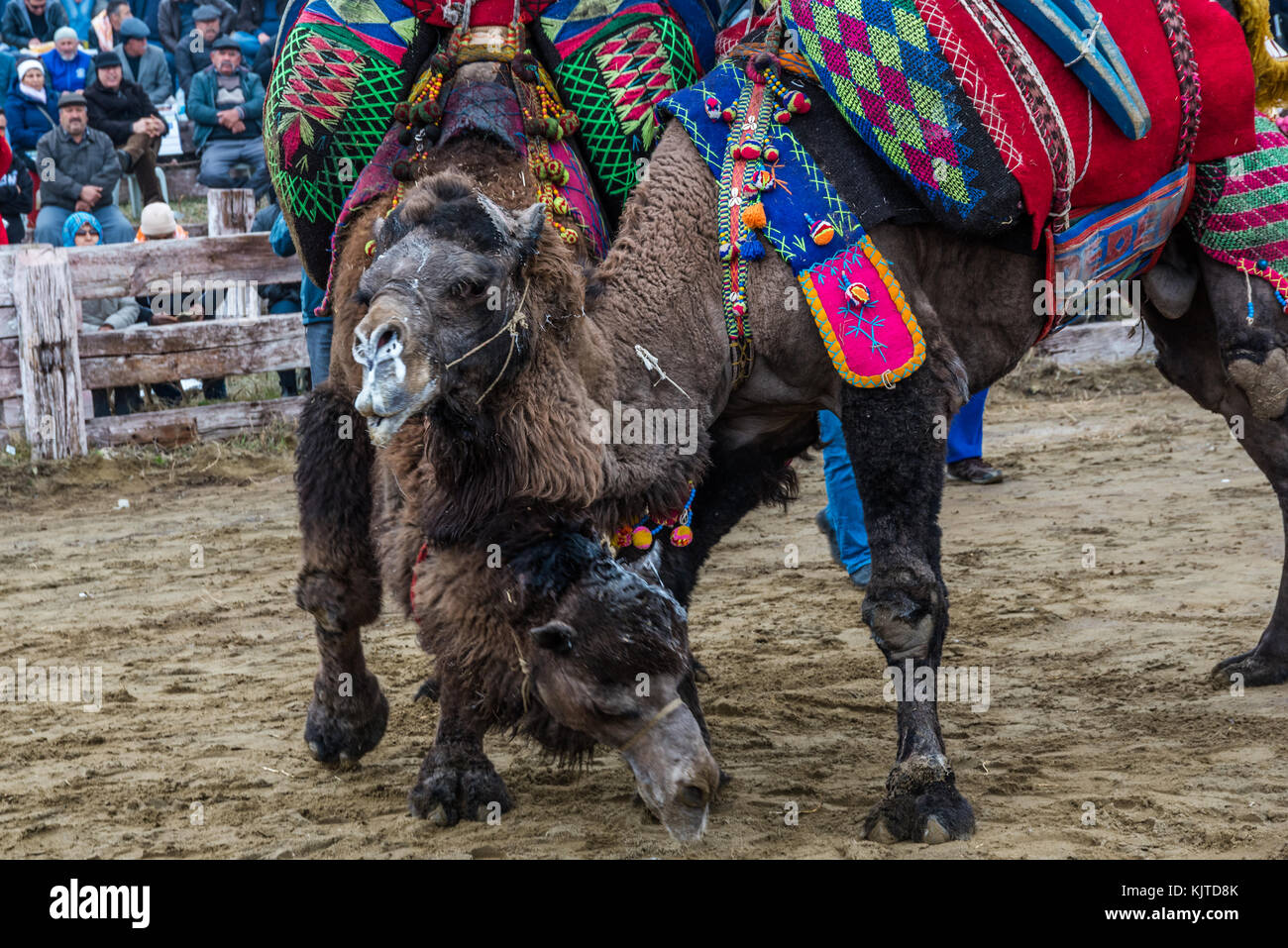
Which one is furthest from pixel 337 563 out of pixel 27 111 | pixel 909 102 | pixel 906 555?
pixel 27 111

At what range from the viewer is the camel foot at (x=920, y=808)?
12.3ft

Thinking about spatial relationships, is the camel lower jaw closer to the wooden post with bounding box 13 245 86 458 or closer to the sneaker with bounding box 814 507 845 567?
the sneaker with bounding box 814 507 845 567

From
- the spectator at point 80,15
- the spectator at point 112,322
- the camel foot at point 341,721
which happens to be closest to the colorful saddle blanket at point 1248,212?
the camel foot at point 341,721

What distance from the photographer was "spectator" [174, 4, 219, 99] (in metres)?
14.6

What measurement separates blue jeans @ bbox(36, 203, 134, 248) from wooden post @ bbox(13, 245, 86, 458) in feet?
6.55

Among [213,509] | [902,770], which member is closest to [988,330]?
[902,770]

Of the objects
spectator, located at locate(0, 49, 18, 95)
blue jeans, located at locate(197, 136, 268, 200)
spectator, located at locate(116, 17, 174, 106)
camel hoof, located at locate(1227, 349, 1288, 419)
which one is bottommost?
camel hoof, located at locate(1227, 349, 1288, 419)

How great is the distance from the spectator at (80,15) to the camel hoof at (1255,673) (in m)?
14.0

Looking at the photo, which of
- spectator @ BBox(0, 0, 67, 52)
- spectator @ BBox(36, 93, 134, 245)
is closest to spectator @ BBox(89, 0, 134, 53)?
spectator @ BBox(0, 0, 67, 52)

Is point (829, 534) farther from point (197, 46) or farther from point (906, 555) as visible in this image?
point (197, 46)

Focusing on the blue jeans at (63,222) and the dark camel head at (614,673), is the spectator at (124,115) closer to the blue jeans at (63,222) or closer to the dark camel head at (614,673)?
the blue jeans at (63,222)

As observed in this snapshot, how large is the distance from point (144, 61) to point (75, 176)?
3.17 metres

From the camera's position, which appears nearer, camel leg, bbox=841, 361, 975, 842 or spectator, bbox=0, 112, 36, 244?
camel leg, bbox=841, 361, 975, 842

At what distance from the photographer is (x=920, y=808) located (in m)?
3.79
